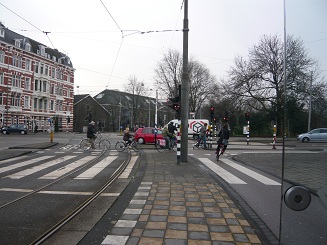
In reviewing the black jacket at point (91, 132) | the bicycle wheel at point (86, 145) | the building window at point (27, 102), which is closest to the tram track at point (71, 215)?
the bicycle wheel at point (86, 145)

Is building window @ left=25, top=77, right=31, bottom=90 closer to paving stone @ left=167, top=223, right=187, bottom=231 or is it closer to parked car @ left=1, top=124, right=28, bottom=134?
parked car @ left=1, top=124, right=28, bottom=134

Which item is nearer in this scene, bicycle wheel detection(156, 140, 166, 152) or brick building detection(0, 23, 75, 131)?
bicycle wheel detection(156, 140, 166, 152)

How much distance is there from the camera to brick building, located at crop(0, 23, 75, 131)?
4938cm

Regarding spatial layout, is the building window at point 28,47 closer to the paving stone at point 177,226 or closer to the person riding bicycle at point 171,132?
the person riding bicycle at point 171,132

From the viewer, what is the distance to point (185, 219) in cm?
459

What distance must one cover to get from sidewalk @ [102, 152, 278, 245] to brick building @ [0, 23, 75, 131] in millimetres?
47220

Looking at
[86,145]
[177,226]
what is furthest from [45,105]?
[177,226]

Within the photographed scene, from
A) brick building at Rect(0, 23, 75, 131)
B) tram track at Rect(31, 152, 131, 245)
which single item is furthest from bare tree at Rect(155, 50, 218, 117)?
tram track at Rect(31, 152, 131, 245)

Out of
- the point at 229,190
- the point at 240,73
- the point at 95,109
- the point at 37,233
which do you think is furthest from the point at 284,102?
the point at 95,109

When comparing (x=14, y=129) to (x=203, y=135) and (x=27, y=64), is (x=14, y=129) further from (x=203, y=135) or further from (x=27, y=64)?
(x=203, y=135)

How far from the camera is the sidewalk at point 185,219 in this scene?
3.83 meters

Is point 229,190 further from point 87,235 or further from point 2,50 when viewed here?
point 2,50

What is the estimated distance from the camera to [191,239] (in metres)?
3.80

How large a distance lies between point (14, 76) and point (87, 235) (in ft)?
176
